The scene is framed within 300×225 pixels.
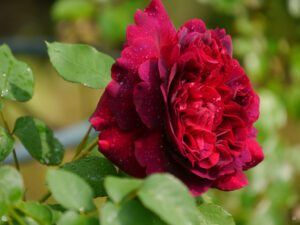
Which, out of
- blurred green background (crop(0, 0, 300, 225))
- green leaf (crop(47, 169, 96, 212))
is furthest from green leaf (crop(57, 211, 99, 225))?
blurred green background (crop(0, 0, 300, 225))

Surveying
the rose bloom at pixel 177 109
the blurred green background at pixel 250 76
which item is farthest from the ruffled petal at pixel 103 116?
the blurred green background at pixel 250 76

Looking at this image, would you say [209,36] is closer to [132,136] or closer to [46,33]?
[132,136]

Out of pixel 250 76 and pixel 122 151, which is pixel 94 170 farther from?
pixel 250 76

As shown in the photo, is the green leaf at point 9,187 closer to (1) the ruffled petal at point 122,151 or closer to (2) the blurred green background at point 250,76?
(1) the ruffled petal at point 122,151

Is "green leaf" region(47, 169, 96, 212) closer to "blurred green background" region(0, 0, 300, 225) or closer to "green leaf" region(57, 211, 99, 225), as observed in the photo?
"green leaf" region(57, 211, 99, 225)

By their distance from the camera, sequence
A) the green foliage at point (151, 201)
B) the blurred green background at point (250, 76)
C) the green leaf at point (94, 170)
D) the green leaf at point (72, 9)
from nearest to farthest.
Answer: the green foliage at point (151, 201) < the green leaf at point (94, 170) < the blurred green background at point (250, 76) < the green leaf at point (72, 9)

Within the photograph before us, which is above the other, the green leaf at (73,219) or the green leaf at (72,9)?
the green leaf at (73,219)

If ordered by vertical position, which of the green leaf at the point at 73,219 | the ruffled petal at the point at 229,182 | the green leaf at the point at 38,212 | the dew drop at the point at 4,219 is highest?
the green leaf at the point at 73,219
